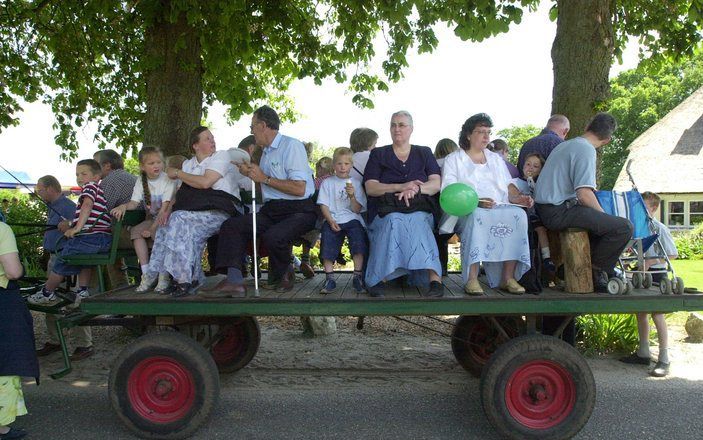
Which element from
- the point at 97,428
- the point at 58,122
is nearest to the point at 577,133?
the point at 97,428

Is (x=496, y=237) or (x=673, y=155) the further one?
(x=673, y=155)

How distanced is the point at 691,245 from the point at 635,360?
11.9 meters

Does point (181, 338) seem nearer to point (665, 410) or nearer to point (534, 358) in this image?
point (534, 358)

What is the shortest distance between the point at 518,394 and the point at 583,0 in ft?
14.8

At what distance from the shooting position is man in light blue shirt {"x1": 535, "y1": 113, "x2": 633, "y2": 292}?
4.16 m

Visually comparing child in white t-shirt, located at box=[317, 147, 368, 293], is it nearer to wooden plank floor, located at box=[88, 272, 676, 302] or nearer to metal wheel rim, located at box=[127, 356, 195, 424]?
wooden plank floor, located at box=[88, 272, 676, 302]

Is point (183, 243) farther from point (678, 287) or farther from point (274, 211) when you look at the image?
point (678, 287)

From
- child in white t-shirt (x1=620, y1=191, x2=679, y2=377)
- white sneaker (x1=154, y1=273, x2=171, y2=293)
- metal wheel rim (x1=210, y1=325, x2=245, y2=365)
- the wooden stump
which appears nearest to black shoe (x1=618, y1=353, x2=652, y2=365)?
child in white t-shirt (x1=620, y1=191, x2=679, y2=377)

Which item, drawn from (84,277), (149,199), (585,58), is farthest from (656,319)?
(84,277)

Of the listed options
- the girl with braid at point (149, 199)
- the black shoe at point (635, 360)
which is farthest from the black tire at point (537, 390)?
the girl with braid at point (149, 199)

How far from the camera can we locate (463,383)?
209 inches

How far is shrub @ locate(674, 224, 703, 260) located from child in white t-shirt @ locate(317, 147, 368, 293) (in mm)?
13561

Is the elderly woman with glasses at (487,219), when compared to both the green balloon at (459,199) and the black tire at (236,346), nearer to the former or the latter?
the green balloon at (459,199)

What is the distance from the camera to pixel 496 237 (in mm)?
4297
